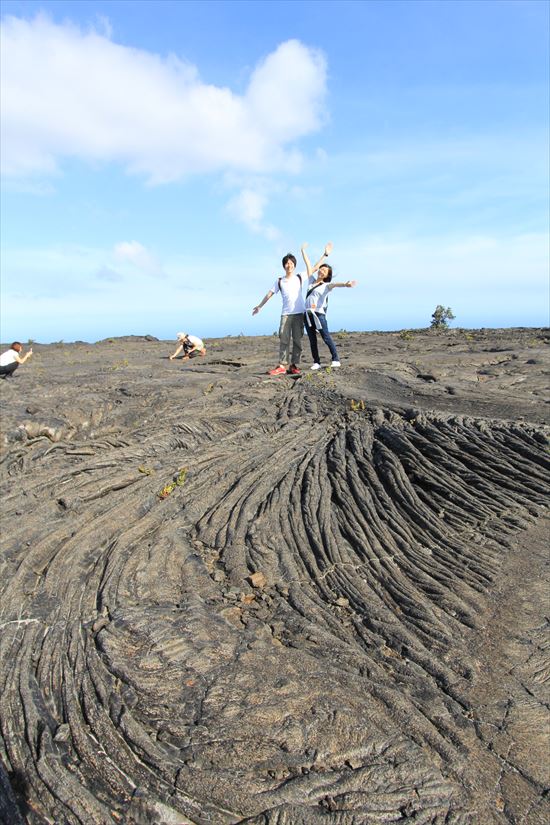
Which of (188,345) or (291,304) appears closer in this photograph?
(291,304)

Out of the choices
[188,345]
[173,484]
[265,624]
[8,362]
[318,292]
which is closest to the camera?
[265,624]

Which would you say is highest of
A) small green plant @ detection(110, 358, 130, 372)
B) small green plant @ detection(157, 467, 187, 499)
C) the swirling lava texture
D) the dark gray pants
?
the dark gray pants

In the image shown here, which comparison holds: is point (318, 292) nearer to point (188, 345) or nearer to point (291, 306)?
point (291, 306)

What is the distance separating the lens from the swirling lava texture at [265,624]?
11.2 feet

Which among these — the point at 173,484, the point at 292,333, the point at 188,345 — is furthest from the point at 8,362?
the point at 173,484

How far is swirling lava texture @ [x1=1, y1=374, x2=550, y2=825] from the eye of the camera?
341cm

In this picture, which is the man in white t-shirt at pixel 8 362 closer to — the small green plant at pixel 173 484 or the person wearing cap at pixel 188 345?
the person wearing cap at pixel 188 345

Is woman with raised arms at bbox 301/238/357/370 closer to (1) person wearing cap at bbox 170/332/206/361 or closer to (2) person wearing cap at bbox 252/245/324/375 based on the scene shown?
(2) person wearing cap at bbox 252/245/324/375

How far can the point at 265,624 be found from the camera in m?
4.98

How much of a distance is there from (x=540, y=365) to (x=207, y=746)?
1171 cm

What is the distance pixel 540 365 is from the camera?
13.0 meters

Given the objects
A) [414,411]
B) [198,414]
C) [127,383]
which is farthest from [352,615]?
[127,383]

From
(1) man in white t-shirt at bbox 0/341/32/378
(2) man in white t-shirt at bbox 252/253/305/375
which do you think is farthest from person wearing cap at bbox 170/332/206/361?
(2) man in white t-shirt at bbox 252/253/305/375

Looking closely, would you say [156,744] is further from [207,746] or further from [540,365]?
[540,365]
